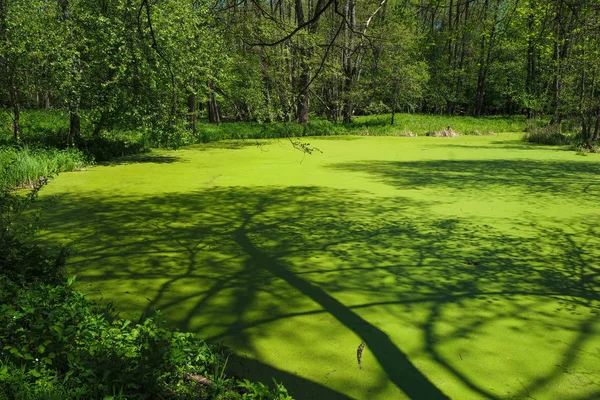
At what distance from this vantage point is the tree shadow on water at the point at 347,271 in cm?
A: 199

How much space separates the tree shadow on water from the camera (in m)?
1.99

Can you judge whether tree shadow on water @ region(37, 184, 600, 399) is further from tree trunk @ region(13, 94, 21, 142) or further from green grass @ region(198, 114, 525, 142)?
green grass @ region(198, 114, 525, 142)

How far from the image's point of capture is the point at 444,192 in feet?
16.9

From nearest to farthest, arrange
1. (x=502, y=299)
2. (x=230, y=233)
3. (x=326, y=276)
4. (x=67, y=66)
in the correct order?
(x=502, y=299) → (x=326, y=276) → (x=230, y=233) → (x=67, y=66)

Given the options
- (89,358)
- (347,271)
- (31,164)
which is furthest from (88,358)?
(31,164)

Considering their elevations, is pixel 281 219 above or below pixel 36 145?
below

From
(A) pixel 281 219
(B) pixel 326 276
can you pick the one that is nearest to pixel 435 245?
(B) pixel 326 276

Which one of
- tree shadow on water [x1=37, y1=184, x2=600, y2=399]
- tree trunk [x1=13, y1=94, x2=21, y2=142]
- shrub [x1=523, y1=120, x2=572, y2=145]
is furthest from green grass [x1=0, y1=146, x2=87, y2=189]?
shrub [x1=523, y1=120, x2=572, y2=145]

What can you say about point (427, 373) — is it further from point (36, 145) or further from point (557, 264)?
point (36, 145)

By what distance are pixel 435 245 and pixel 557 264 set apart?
0.76m

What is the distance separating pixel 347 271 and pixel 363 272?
10 cm

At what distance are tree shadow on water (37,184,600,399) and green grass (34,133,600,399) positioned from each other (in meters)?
0.01

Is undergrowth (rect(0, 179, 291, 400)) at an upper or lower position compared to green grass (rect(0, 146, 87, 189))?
lower

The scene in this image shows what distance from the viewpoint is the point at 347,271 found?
9.18ft
